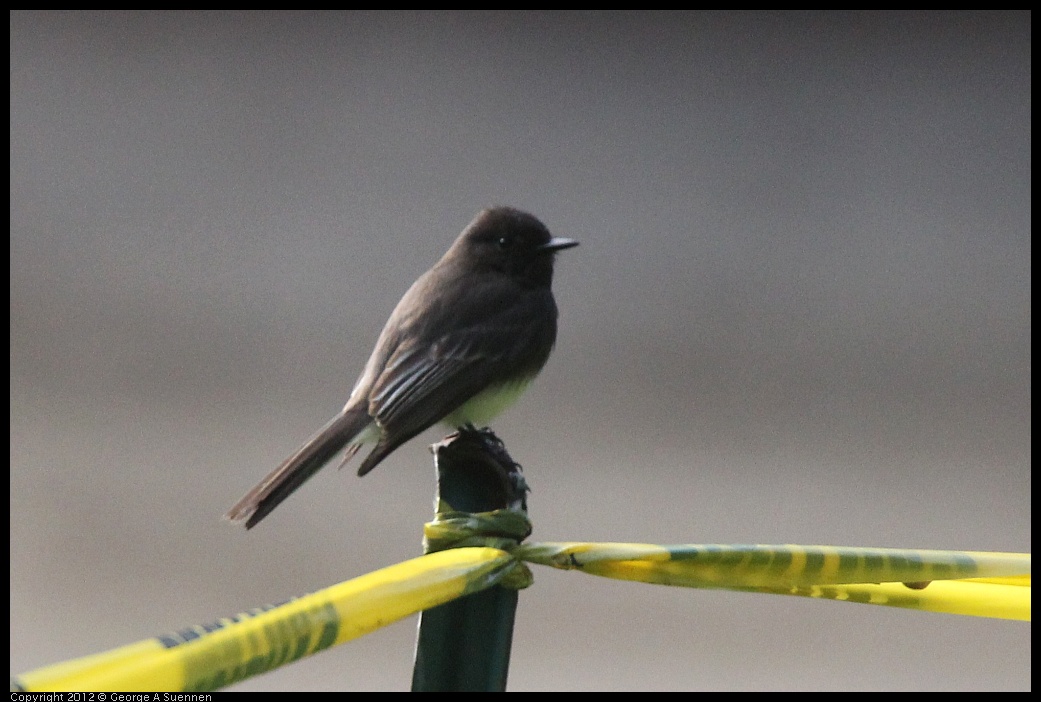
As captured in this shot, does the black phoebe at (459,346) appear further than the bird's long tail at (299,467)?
Yes

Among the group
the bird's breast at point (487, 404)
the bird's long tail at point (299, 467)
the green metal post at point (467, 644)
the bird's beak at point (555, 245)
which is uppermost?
the bird's beak at point (555, 245)

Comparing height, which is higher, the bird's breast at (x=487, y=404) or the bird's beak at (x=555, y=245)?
the bird's beak at (x=555, y=245)

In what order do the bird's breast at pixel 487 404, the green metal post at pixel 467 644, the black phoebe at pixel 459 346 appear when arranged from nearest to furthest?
the green metal post at pixel 467 644 → the black phoebe at pixel 459 346 → the bird's breast at pixel 487 404

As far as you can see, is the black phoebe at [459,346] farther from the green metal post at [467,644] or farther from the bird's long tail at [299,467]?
the green metal post at [467,644]

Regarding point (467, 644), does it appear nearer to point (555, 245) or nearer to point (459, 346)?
point (459, 346)

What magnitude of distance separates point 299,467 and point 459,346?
0.35 meters

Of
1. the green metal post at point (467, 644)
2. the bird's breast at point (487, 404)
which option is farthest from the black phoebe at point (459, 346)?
the green metal post at point (467, 644)

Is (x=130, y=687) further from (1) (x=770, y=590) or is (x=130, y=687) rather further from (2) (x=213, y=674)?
(1) (x=770, y=590)

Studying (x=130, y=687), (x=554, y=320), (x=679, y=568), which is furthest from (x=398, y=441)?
(x=130, y=687)

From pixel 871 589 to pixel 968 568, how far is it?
0.09 meters

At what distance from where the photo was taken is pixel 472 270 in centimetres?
173

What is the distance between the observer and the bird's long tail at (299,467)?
122 cm

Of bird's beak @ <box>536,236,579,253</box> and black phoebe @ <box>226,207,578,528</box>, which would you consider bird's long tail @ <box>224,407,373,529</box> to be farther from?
bird's beak @ <box>536,236,579,253</box>

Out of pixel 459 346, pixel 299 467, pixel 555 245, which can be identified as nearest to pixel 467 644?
pixel 299 467
